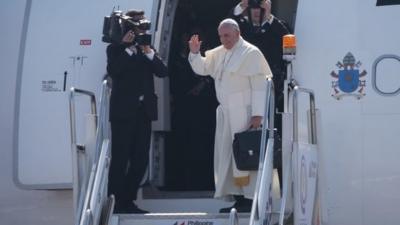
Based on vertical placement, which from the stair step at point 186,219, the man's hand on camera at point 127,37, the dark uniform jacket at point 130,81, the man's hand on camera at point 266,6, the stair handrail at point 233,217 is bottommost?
the stair step at point 186,219

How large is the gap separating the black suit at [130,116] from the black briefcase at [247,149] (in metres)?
0.95

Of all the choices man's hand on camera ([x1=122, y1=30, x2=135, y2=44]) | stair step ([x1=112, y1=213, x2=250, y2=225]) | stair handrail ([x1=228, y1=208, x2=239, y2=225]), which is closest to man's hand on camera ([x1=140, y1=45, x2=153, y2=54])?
man's hand on camera ([x1=122, y1=30, x2=135, y2=44])

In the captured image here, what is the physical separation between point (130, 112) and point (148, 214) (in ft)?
3.04

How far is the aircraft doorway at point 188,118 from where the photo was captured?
346 inches

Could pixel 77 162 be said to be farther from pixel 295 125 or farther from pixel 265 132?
pixel 295 125

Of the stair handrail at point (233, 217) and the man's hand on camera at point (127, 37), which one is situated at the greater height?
the man's hand on camera at point (127, 37)

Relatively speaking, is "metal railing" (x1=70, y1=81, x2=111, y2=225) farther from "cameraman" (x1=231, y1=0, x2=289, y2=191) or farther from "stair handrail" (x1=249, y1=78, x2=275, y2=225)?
"cameraman" (x1=231, y1=0, x2=289, y2=191)

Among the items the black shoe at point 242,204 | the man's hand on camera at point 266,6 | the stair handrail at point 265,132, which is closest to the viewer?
the stair handrail at point 265,132

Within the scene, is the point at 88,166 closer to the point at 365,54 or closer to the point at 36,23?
the point at 36,23

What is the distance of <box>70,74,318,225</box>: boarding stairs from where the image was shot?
268 inches

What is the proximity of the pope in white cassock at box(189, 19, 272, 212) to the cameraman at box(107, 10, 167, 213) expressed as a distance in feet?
1.98

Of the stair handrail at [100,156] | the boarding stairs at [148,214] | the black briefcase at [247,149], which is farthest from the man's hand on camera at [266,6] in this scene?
the stair handrail at [100,156]

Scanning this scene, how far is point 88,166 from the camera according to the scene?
7488 millimetres

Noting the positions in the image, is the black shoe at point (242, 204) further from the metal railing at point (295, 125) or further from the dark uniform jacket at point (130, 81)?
the dark uniform jacket at point (130, 81)
